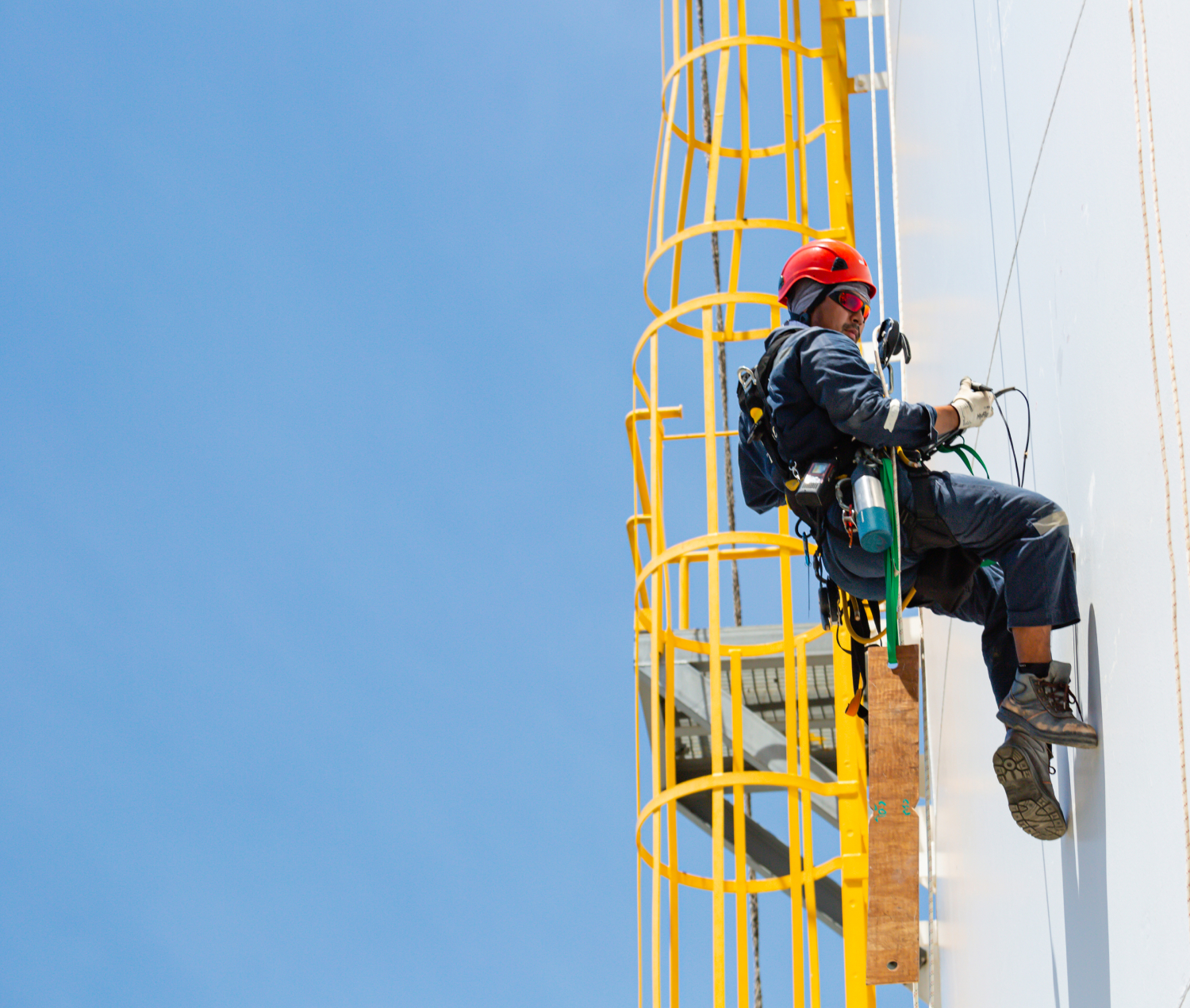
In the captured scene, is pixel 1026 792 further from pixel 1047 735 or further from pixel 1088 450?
pixel 1088 450

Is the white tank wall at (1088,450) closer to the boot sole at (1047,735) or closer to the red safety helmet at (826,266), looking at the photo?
the boot sole at (1047,735)

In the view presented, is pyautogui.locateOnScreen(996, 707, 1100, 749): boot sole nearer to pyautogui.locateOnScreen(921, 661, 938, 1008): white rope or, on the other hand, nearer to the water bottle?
the water bottle

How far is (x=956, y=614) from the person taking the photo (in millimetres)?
5191

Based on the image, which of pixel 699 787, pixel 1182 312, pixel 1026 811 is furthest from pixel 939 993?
pixel 1182 312

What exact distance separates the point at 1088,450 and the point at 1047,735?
2.53 feet

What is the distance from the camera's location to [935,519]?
4.77 metres

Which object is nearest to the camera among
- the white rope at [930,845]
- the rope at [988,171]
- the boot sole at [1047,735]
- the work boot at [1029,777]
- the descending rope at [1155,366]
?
the descending rope at [1155,366]

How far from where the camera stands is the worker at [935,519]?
171 inches

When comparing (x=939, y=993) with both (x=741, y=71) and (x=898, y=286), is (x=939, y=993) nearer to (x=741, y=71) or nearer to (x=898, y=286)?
(x=898, y=286)

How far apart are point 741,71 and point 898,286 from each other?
210 centimetres

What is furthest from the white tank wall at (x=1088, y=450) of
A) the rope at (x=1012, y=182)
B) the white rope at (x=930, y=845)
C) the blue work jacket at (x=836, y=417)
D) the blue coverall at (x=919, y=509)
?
the white rope at (x=930, y=845)

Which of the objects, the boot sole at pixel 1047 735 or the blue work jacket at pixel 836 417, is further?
the blue work jacket at pixel 836 417

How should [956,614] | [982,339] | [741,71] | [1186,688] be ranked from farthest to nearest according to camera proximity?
[741,71] < [982,339] < [956,614] < [1186,688]

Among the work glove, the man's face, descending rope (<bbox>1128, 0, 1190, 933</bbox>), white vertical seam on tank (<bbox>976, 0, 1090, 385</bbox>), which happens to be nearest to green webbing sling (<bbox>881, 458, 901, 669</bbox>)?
the work glove
